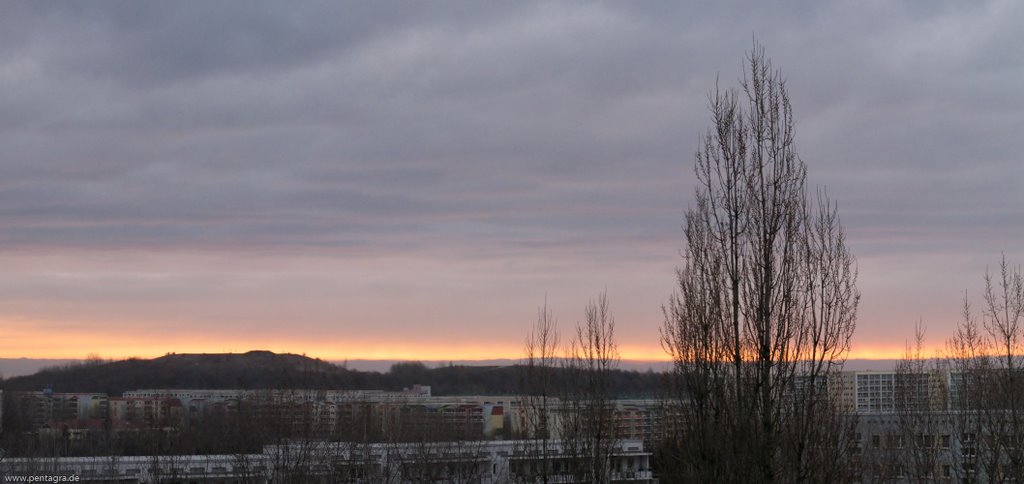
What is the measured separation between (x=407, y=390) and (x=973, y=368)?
3451 inches

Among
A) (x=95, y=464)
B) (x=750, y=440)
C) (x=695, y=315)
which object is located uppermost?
(x=695, y=315)

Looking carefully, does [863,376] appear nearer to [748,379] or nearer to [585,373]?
[585,373]

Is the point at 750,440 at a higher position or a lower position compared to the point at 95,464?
higher

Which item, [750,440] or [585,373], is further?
[585,373]

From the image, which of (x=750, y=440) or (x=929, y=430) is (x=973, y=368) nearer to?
(x=929, y=430)

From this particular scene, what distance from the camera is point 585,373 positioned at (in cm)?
2564

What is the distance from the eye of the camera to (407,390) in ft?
364

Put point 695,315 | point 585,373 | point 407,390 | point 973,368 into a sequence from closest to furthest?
point 695,315 → point 585,373 → point 973,368 → point 407,390

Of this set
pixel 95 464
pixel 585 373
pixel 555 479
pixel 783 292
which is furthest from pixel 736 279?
pixel 95 464

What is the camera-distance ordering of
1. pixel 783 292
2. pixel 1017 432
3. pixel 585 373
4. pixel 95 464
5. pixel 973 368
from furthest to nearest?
pixel 95 464, pixel 973 368, pixel 585 373, pixel 1017 432, pixel 783 292

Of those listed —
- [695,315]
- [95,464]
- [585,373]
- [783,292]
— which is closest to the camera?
[783,292]

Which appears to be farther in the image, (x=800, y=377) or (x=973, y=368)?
(x=973, y=368)

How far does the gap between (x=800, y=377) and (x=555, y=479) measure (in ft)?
53.7

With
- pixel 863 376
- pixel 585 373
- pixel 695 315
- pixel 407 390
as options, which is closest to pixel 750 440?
pixel 695 315
